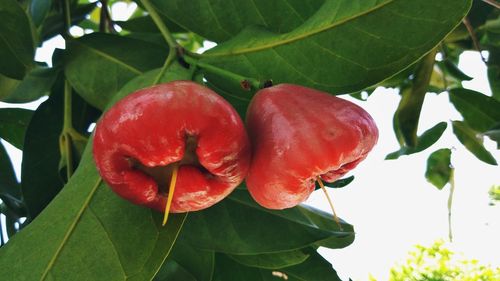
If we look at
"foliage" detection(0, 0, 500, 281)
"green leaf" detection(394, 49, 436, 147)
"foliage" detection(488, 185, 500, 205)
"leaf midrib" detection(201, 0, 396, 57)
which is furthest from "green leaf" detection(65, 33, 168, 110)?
"foliage" detection(488, 185, 500, 205)

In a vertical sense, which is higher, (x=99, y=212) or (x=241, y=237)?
(x=99, y=212)

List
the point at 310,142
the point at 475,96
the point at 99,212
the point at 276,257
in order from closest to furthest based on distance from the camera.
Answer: the point at 310,142
the point at 99,212
the point at 276,257
the point at 475,96

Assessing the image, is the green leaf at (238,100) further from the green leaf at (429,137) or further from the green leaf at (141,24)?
the green leaf at (429,137)

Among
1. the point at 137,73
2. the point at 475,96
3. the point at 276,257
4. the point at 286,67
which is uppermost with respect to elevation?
the point at 286,67

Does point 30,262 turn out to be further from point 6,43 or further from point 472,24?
point 472,24

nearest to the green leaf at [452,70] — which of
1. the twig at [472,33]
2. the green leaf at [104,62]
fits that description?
the twig at [472,33]

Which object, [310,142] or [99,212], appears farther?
[99,212]

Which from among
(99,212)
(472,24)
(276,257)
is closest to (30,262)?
(99,212)

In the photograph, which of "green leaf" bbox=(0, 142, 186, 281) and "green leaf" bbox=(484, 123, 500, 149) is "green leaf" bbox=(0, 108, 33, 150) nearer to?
"green leaf" bbox=(0, 142, 186, 281)
